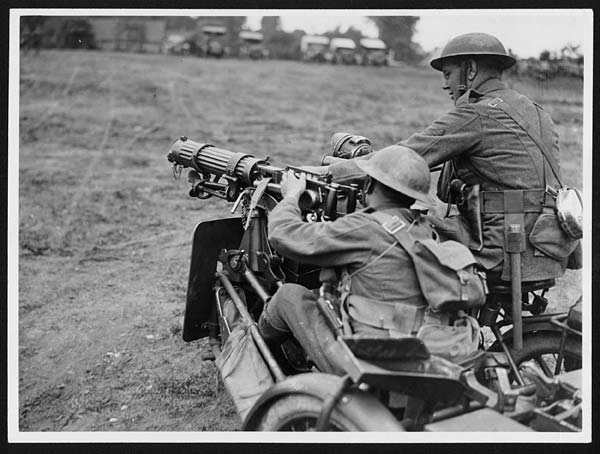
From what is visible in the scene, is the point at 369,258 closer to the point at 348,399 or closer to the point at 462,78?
the point at 348,399

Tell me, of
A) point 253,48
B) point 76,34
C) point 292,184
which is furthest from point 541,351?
point 253,48

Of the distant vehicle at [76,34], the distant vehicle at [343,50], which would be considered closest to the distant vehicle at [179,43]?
the distant vehicle at [76,34]

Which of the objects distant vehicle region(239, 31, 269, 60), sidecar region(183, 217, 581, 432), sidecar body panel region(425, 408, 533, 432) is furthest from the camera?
distant vehicle region(239, 31, 269, 60)

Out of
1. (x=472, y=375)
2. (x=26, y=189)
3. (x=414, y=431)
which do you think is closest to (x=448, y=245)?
(x=472, y=375)

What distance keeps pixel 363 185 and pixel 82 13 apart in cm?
209

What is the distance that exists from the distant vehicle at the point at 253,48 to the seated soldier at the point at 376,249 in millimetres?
15963

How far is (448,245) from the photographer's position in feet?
12.4

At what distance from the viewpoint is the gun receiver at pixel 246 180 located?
4.33m

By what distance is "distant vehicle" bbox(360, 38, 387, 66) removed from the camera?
18030 millimetres

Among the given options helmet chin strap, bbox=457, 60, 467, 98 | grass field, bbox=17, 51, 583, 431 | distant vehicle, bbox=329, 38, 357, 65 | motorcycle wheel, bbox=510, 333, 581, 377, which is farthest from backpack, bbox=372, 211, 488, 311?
distant vehicle, bbox=329, 38, 357, 65

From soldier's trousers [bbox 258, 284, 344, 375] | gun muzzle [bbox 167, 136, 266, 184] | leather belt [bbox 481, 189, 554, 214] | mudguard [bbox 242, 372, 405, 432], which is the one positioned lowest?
mudguard [bbox 242, 372, 405, 432]

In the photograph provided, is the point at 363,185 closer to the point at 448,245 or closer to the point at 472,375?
the point at 448,245

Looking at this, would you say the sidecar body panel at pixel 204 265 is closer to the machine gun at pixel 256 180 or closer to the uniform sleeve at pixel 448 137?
the machine gun at pixel 256 180

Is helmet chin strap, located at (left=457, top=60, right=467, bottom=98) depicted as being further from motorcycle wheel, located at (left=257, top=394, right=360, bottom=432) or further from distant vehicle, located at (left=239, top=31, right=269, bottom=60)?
distant vehicle, located at (left=239, top=31, right=269, bottom=60)
